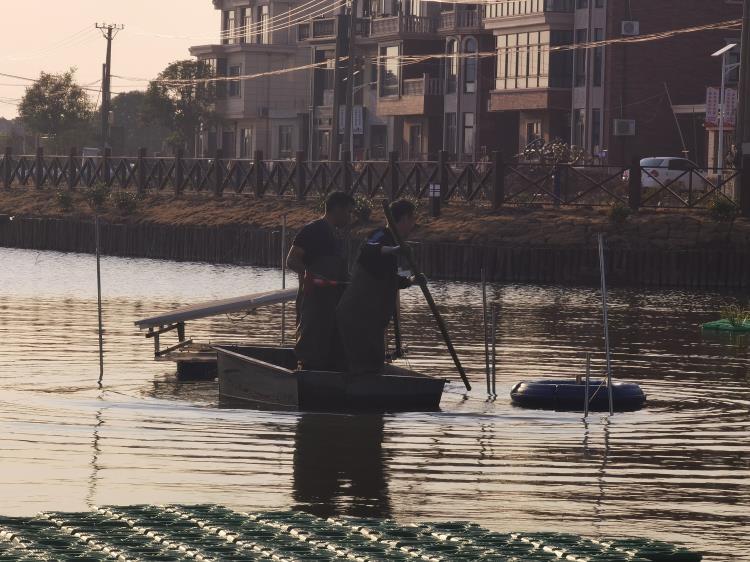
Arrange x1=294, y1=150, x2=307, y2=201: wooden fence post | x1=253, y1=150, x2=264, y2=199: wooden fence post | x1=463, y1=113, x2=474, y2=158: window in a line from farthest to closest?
Result: x1=463, y1=113, x2=474, y2=158: window → x1=253, y1=150, x2=264, y2=199: wooden fence post → x1=294, y1=150, x2=307, y2=201: wooden fence post

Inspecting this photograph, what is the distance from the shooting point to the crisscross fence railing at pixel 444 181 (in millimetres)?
50812

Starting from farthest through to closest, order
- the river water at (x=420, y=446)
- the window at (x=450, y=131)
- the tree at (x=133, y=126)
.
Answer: the tree at (x=133, y=126), the window at (x=450, y=131), the river water at (x=420, y=446)

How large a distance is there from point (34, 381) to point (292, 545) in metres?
11.3

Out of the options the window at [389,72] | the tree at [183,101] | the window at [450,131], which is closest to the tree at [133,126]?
the tree at [183,101]

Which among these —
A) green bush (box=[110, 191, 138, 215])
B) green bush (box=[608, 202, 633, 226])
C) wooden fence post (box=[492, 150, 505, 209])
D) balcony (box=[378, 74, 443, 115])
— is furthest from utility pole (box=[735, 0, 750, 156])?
balcony (box=[378, 74, 443, 115])

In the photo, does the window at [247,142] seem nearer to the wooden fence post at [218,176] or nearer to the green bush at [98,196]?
the green bush at [98,196]

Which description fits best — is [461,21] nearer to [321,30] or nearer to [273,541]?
[321,30]

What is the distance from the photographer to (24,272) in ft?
164

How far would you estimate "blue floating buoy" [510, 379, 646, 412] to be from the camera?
20422 mm

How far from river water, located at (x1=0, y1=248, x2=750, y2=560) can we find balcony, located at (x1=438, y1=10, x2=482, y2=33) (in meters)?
62.9

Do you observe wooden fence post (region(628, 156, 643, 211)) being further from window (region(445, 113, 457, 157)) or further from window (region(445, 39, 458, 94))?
window (region(445, 39, 458, 94))

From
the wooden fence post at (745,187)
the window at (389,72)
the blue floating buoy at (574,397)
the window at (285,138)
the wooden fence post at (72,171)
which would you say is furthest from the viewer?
the window at (285,138)

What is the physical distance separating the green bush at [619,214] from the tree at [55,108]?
72266mm

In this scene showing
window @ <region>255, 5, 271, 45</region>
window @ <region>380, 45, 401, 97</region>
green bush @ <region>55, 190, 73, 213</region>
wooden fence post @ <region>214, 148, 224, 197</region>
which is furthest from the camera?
window @ <region>255, 5, 271, 45</region>
